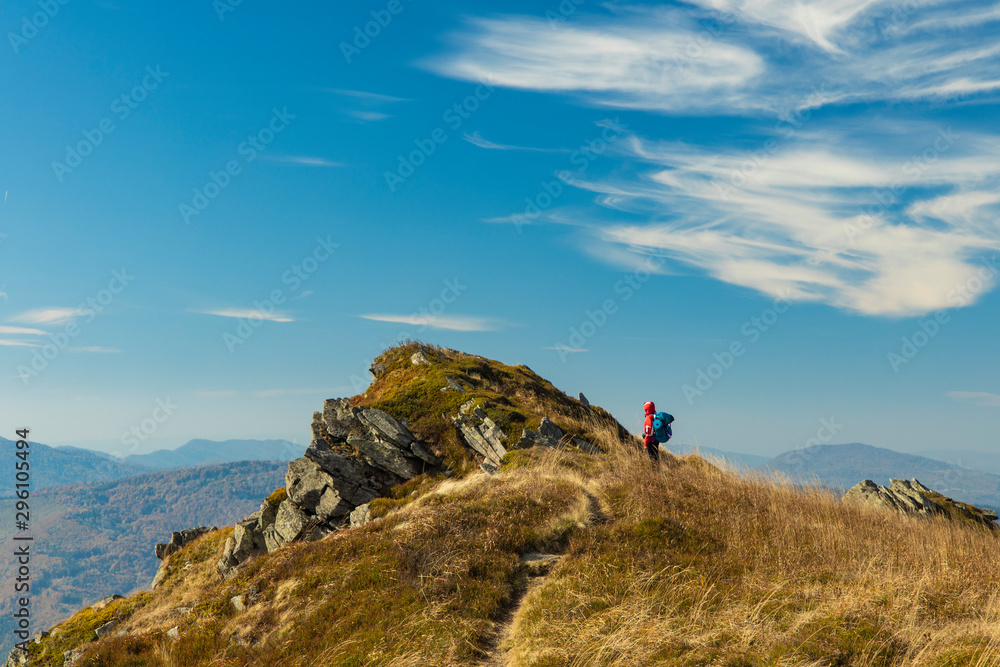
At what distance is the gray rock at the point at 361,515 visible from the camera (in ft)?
67.4

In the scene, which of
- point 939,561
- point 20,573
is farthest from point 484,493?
point 20,573

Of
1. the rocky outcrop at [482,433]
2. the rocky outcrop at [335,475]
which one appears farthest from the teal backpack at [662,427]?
the rocky outcrop at [335,475]

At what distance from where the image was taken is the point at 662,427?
72.8 ft

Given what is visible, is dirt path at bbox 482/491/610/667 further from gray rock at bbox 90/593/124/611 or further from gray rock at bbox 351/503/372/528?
gray rock at bbox 90/593/124/611

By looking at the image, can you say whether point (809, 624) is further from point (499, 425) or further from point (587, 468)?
point (499, 425)

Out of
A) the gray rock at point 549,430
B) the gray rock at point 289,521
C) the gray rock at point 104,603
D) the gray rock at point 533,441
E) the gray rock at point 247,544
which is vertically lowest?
the gray rock at point 104,603

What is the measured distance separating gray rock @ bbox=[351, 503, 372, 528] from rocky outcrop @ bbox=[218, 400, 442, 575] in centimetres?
159

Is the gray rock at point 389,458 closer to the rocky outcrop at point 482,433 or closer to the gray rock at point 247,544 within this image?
the rocky outcrop at point 482,433

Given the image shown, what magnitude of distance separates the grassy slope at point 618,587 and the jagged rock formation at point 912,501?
2.34 meters

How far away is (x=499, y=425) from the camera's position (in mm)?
24422

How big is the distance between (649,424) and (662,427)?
1.69 ft

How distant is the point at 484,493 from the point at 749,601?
8.53 meters

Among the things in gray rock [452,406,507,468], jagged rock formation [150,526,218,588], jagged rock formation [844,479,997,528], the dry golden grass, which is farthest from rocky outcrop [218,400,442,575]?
jagged rock formation [844,479,997,528]

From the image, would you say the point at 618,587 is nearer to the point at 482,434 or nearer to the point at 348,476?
Result: the point at 482,434
